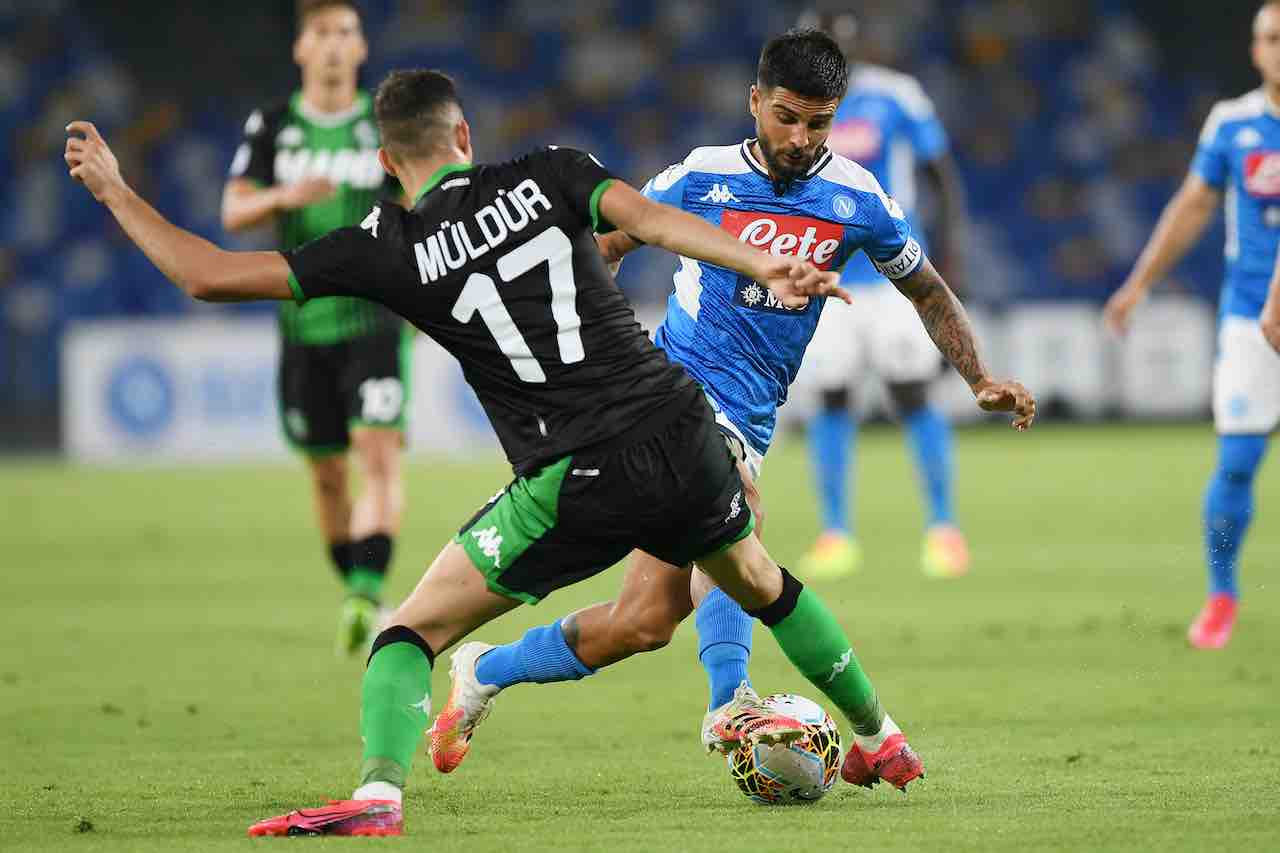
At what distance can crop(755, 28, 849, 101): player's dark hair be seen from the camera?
5078mm

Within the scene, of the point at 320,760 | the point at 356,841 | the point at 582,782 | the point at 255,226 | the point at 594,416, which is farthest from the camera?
the point at 255,226

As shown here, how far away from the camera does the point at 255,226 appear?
26.6 ft

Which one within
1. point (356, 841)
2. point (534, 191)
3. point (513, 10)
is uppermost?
point (513, 10)

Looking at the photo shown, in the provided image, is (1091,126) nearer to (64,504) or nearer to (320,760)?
(64,504)

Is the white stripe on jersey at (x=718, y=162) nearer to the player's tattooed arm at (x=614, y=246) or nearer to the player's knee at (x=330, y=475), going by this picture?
the player's tattooed arm at (x=614, y=246)

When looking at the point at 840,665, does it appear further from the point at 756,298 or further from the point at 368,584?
the point at 368,584

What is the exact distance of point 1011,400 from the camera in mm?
4918

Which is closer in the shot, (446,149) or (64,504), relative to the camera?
(446,149)

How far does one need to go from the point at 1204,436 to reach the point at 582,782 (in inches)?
564

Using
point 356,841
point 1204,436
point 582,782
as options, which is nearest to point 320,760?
point 582,782

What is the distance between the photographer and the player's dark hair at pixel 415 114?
461cm

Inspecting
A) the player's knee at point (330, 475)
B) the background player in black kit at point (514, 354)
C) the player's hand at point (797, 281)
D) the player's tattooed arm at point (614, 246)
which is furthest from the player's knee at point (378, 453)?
the player's hand at point (797, 281)

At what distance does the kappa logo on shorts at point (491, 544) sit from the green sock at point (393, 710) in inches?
10.4

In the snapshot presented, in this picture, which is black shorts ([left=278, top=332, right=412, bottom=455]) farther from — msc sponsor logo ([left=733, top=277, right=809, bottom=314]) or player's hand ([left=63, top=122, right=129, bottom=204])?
player's hand ([left=63, top=122, right=129, bottom=204])
